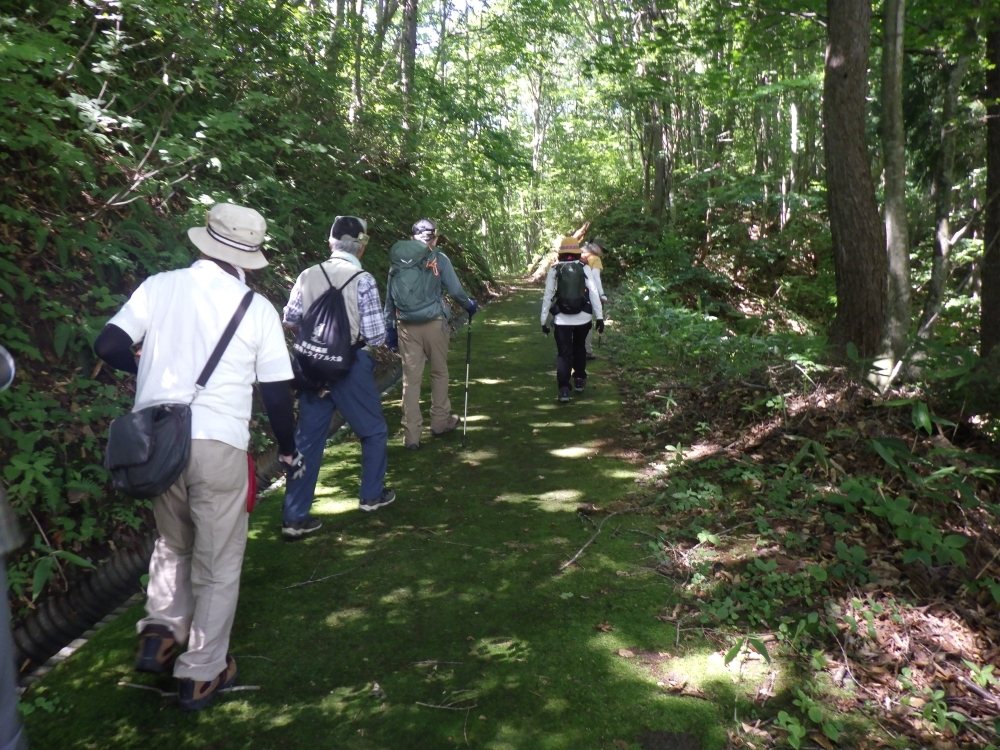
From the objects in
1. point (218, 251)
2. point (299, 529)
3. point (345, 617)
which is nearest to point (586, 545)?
point (345, 617)

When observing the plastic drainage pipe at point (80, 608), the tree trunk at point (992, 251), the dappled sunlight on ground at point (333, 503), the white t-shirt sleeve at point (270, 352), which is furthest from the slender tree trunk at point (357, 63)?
the white t-shirt sleeve at point (270, 352)

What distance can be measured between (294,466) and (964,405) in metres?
5.07

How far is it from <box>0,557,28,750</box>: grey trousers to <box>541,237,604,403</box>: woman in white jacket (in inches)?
269

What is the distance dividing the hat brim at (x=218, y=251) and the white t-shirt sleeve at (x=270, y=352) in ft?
0.73

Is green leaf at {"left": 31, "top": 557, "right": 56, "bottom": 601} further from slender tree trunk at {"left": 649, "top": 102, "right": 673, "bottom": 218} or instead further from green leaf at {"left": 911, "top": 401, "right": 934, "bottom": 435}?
slender tree trunk at {"left": 649, "top": 102, "right": 673, "bottom": 218}

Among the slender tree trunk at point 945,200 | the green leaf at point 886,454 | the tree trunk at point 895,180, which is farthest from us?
the slender tree trunk at point 945,200

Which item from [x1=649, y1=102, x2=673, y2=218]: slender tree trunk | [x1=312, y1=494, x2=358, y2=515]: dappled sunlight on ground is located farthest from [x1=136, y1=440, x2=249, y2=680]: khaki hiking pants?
[x1=649, y1=102, x2=673, y2=218]: slender tree trunk

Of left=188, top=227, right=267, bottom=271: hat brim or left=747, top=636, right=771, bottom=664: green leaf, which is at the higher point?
left=188, top=227, right=267, bottom=271: hat brim

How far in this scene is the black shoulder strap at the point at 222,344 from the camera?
308 cm

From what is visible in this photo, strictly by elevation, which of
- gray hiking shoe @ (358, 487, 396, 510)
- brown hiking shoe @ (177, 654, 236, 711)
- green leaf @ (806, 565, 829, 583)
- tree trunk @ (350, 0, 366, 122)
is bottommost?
brown hiking shoe @ (177, 654, 236, 711)

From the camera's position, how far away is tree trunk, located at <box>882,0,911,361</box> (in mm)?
6098

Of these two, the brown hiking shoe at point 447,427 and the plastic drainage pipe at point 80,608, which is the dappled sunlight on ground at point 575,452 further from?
the plastic drainage pipe at point 80,608

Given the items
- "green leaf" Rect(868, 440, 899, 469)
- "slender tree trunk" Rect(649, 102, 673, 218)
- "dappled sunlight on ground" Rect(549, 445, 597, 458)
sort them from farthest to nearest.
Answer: "slender tree trunk" Rect(649, 102, 673, 218) < "dappled sunlight on ground" Rect(549, 445, 597, 458) < "green leaf" Rect(868, 440, 899, 469)

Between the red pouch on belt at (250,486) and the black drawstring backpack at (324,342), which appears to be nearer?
the red pouch on belt at (250,486)
